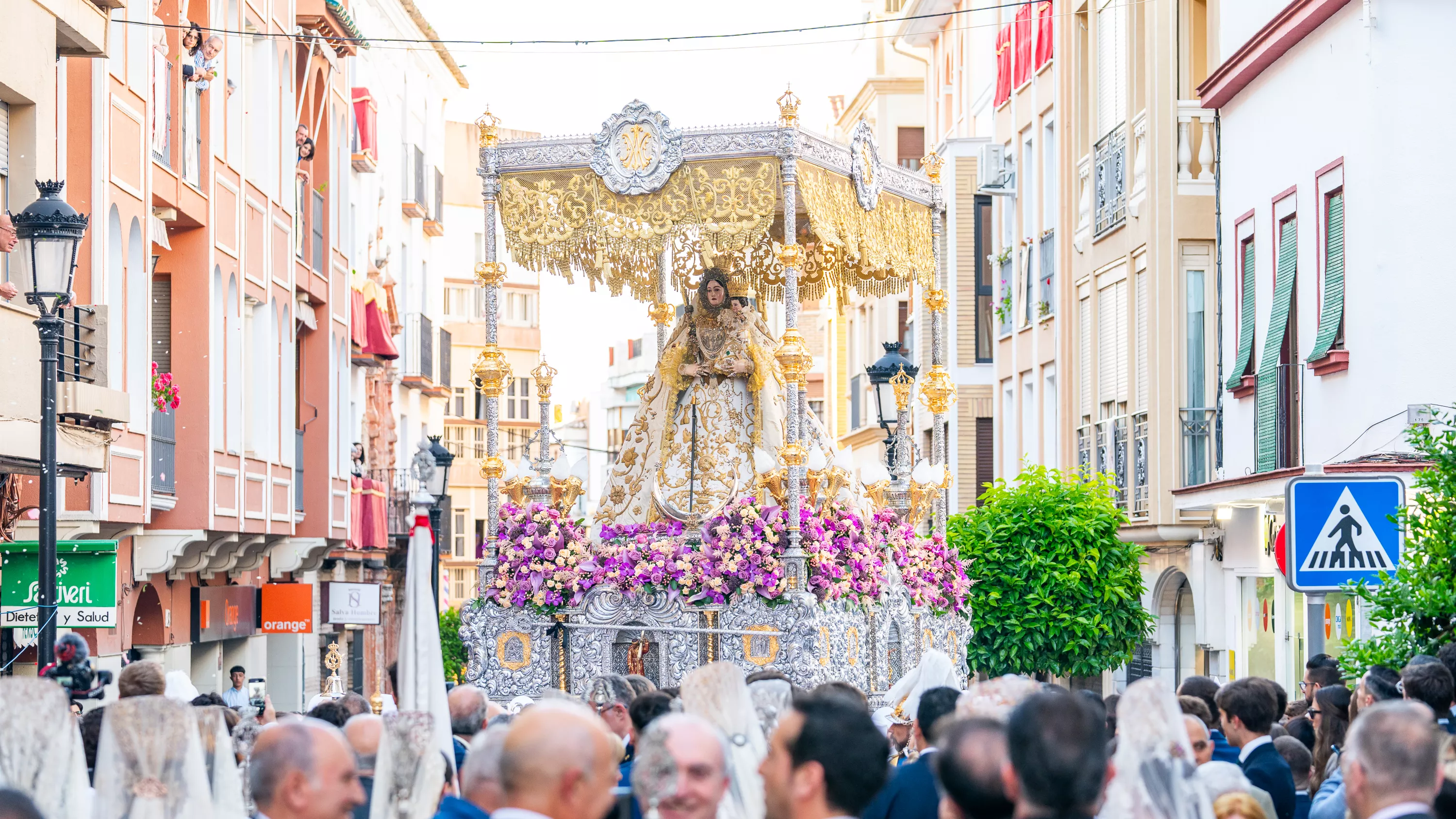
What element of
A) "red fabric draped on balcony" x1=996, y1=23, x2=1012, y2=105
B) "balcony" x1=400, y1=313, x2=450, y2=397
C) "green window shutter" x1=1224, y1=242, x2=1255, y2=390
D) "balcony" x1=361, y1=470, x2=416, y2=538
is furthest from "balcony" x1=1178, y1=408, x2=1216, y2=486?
"balcony" x1=400, y1=313, x2=450, y2=397

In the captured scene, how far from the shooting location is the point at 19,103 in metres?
15.9

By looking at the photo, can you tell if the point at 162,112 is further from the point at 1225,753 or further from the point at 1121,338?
the point at 1225,753

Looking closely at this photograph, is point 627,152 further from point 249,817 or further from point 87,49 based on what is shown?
point 249,817

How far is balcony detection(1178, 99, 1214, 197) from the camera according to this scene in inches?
936

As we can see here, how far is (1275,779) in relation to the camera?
313 inches

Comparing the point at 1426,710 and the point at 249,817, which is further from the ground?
the point at 1426,710

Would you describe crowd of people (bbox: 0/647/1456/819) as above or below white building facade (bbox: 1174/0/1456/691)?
below

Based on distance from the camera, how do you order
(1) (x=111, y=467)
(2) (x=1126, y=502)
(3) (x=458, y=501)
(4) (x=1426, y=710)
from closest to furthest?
(4) (x=1426, y=710)
(1) (x=111, y=467)
(2) (x=1126, y=502)
(3) (x=458, y=501)

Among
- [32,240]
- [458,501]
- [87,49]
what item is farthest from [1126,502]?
[458,501]

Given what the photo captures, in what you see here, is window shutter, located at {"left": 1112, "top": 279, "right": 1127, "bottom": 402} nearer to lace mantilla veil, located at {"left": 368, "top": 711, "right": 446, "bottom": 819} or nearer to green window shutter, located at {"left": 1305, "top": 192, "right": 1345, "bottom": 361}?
green window shutter, located at {"left": 1305, "top": 192, "right": 1345, "bottom": 361}

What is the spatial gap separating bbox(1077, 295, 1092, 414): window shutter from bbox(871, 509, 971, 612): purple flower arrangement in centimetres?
1055

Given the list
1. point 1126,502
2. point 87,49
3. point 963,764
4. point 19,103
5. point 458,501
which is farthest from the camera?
point 458,501

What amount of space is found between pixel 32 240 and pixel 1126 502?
52.0ft

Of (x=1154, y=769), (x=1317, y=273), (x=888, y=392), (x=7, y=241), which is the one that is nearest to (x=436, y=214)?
(x=888, y=392)
